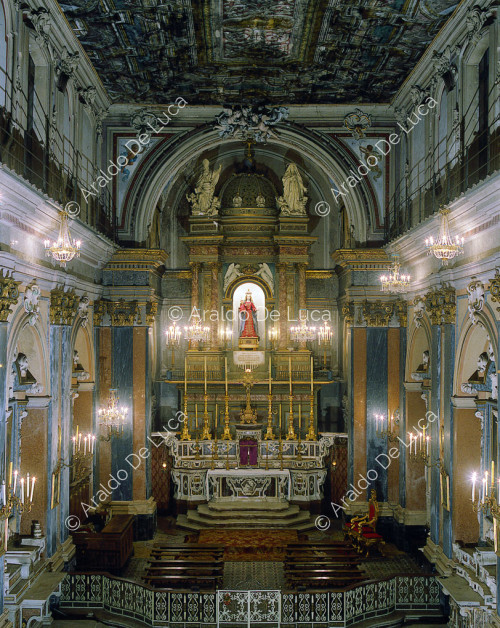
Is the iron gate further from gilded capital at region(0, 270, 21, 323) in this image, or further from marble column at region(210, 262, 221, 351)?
marble column at region(210, 262, 221, 351)

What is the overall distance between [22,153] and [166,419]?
10.5m

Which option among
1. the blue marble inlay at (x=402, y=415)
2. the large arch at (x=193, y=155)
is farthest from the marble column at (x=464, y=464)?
the large arch at (x=193, y=155)

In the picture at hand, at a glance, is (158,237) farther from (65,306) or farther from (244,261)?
(65,306)

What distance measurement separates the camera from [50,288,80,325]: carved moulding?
11.8 meters

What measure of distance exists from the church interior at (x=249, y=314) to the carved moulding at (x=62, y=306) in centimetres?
7

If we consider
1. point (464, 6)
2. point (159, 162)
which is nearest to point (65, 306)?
point (159, 162)

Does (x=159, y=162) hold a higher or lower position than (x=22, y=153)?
higher

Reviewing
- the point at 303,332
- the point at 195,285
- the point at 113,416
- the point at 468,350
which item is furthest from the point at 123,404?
the point at 468,350

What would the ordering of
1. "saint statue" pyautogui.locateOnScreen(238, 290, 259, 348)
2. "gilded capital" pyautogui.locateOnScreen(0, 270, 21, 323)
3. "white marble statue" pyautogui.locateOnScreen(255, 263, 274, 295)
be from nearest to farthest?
"gilded capital" pyautogui.locateOnScreen(0, 270, 21, 323) < "saint statue" pyautogui.locateOnScreen(238, 290, 259, 348) < "white marble statue" pyautogui.locateOnScreen(255, 263, 274, 295)

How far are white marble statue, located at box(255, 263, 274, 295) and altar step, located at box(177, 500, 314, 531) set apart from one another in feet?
20.9

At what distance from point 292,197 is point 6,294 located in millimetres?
11477

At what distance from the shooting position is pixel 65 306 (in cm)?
1218

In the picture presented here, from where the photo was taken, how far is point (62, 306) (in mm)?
12008

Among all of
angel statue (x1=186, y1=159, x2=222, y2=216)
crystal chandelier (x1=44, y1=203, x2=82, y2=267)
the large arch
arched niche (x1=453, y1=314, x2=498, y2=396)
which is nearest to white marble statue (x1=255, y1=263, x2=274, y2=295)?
angel statue (x1=186, y1=159, x2=222, y2=216)
